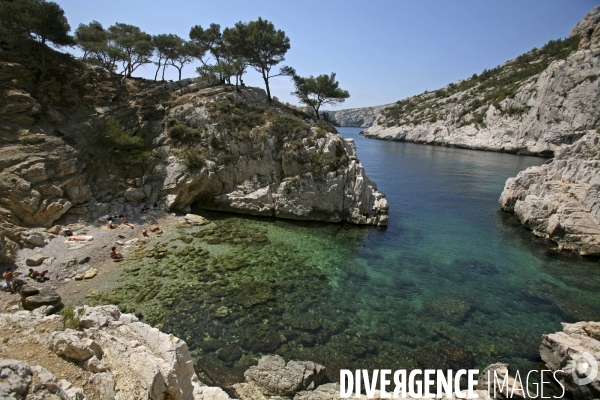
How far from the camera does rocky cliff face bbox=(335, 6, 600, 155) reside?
71375 mm

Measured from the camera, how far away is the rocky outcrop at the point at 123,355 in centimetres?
761

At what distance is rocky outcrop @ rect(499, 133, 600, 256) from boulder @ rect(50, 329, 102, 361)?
33.8 metres

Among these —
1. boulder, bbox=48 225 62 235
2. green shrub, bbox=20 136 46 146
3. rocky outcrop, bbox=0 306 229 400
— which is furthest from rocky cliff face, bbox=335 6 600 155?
green shrub, bbox=20 136 46 146

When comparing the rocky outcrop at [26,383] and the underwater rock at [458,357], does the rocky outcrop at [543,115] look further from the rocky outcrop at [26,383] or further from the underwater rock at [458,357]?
the rocky outcrop at [26,383]

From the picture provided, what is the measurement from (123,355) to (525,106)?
107381 millimetres

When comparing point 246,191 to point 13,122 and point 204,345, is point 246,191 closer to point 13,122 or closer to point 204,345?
point 204,345

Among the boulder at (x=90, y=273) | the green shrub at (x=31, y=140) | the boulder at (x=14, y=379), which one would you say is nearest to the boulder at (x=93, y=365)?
the boulder at (x=14, y=379)

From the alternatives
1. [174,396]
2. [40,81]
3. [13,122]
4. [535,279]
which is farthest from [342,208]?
[40,81]

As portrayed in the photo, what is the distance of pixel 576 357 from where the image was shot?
1256 centimetres

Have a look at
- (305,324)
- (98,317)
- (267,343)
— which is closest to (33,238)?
(98,317)

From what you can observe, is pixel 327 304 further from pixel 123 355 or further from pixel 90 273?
pixel 90 273

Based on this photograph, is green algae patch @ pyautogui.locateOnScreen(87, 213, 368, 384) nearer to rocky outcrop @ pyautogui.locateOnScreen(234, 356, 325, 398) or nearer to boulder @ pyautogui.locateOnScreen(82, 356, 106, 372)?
rocky outcrop @ pyautogui.locateOnScreen(234, 356, 325, 398)

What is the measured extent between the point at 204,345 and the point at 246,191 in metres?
19.0

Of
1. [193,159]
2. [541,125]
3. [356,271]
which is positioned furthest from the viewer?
[541,125]
